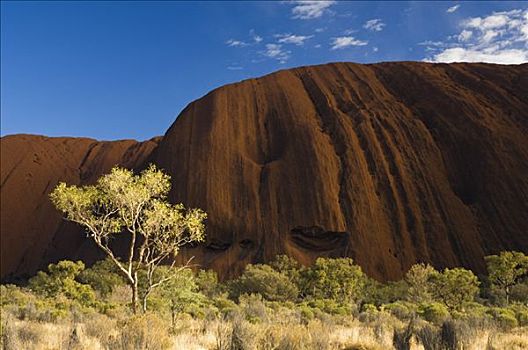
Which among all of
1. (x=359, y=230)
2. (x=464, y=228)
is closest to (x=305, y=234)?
(x=359, y=230)

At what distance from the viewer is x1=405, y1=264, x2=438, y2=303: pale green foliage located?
1195 inches

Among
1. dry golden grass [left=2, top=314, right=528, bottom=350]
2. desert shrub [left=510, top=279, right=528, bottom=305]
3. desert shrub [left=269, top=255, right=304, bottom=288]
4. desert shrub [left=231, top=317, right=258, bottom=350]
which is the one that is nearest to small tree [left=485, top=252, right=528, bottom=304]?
desert shrub [left=510, top=279, right=528, bottom=305]

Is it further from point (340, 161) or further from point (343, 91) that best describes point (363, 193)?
point (343, 91)

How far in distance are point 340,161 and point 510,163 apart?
17240mm

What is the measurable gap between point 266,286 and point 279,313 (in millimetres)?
14209

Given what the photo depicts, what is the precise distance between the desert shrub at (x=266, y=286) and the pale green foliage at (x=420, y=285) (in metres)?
7.81

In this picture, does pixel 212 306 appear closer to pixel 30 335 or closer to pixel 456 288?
pixel 30 335

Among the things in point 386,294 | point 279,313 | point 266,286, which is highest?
point 279,313

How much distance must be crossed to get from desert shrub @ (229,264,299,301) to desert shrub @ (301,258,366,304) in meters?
1.42

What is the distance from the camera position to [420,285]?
3250cm

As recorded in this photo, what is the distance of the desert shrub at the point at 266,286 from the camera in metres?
32.5

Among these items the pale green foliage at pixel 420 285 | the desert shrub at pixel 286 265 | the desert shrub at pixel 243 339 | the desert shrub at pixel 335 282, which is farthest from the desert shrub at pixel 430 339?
the desert shrub at pixel 286 265

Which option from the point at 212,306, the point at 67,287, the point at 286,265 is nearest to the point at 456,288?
the point at 212,306

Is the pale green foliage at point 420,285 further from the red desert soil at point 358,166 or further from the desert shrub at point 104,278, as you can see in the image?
the desert shrub at point 104,278
